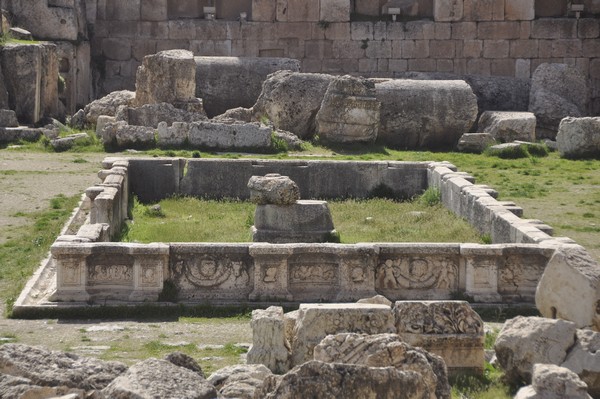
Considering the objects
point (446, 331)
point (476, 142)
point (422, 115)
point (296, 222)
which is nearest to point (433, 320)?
point (446, 331)

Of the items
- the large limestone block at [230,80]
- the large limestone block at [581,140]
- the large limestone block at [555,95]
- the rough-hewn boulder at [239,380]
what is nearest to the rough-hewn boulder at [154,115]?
the large limestone block at [230,80]

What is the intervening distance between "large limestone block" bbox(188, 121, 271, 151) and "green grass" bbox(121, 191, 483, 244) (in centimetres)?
408

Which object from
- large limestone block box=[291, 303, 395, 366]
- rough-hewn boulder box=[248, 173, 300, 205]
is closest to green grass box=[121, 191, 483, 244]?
rough-hewn boulder box=[248, 173, 300, 205]

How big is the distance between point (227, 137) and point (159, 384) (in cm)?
1479

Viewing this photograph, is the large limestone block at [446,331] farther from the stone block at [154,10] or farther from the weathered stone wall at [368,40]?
the stone block at [154,10]

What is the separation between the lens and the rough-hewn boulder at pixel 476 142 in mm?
23344

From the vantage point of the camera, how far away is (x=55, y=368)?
7211mm

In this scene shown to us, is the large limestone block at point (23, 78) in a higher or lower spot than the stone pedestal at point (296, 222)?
higher

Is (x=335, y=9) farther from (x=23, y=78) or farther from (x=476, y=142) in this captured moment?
(x=23, y=78)

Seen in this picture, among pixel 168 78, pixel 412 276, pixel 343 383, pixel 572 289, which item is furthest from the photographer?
pixel 168 78

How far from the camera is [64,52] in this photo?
2836 cm

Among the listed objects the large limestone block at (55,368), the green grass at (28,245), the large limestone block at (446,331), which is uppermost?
the large limestone block at (55,368)

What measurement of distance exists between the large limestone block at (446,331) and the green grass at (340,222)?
15.9ft

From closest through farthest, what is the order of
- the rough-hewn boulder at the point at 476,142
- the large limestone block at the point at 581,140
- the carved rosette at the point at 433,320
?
1. the carved rosette at the point at 433,320
2. the large limestone block at the point at 581,140
3. the rough-hewn boulder at the point at 476,142
